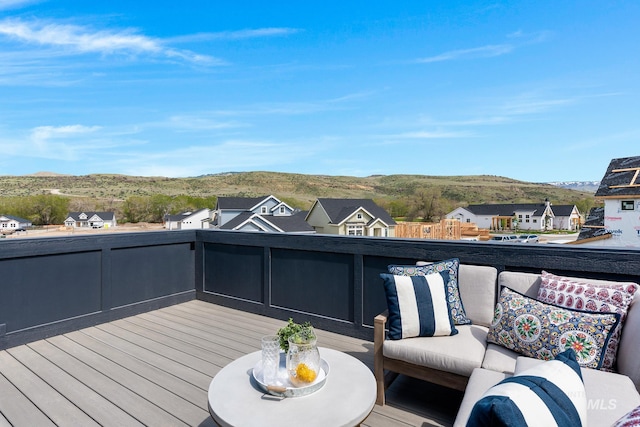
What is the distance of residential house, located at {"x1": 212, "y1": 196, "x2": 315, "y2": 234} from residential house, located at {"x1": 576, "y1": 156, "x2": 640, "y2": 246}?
37.3ft

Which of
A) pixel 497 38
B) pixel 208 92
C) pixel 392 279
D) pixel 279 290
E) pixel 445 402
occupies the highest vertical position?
pixel 497 38

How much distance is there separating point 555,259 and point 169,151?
34.5 m

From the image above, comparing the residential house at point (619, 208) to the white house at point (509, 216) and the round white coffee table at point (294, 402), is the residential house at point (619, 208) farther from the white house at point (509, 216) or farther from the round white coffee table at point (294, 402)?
the round white coffee table at point (294, 402)

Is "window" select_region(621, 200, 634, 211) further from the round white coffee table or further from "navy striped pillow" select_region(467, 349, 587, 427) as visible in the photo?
Result: "navy striped pillow" select_region(467, 349, 587, 427)

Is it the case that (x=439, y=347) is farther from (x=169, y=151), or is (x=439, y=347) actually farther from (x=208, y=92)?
(x=169, y=151)

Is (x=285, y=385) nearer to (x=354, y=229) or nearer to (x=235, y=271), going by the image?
(x=235, y=271)

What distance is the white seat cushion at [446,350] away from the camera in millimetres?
1884

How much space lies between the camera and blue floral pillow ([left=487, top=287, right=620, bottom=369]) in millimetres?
1702

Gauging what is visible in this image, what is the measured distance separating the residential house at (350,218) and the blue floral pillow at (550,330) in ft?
55.5

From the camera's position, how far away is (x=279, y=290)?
3.76 m

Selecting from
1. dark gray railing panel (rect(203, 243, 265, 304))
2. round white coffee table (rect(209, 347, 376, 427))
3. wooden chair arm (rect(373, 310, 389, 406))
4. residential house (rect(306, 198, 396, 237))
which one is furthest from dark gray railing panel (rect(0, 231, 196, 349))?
residential house (rect(306, 198, 396, 237))

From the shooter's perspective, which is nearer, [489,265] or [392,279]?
[392,279]

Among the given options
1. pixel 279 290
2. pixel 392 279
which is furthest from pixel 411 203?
pixel 392 279

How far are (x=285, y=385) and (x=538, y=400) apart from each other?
99cm
